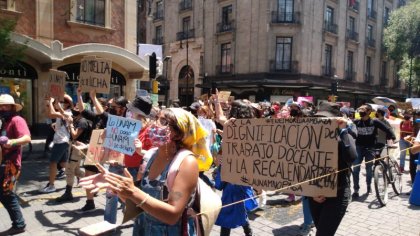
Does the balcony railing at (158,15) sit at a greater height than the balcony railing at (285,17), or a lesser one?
greater

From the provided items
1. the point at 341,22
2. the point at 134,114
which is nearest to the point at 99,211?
the point at 134,114

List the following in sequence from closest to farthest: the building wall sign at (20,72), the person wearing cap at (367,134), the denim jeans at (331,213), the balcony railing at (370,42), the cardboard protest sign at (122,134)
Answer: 1. the denim jeans at (331,213)
2. the cardboard protest sign at (122,134)
3. the person wearing cap at (367,134)
4. the building wall sign at (20,72)
5. the balcony railing at (370,42)

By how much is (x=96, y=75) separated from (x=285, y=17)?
24.8 meters

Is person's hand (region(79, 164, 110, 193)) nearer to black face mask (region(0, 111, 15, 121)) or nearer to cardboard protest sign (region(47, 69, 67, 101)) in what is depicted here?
black face mask (region(0, 111, 15, 121))

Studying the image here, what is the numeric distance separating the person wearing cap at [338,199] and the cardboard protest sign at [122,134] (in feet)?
6.39

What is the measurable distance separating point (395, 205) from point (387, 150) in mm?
1086

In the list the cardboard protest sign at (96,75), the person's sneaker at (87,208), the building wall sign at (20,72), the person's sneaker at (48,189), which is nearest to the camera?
the person's sneaker at (87,208)

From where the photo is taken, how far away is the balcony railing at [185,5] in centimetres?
3384

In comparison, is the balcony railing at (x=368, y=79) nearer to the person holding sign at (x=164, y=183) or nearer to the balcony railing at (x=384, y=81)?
the balcony railing at (x=384, y=81)

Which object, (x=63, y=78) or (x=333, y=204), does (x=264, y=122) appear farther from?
(x=63, y=78)

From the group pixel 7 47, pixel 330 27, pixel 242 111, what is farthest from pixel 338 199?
pixel 330 27

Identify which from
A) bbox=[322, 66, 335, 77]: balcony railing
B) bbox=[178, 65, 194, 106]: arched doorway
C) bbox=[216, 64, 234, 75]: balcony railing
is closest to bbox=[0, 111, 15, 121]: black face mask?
bbox=[216, 64, 234, 75]: balcony railing

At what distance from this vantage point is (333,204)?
344 cm

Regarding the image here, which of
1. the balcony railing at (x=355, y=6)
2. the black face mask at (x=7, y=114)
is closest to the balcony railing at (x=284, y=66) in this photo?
the balcony railing at (x=355, y=6)
